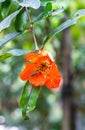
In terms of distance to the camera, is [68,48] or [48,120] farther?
[48,120]

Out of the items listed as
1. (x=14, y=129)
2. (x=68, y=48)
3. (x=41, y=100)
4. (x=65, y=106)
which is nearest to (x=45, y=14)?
(x=68, y=48)

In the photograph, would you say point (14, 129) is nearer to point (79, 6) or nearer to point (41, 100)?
point (41, 100)

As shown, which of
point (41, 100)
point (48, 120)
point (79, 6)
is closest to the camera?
point (79, 6)

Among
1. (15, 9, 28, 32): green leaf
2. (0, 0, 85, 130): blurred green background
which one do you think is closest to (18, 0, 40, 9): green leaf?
(15, 9, 28, 32): green leaf

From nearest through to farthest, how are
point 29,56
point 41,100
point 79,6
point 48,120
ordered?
point 29,56, point 79,6, point 41,100, point 48,120

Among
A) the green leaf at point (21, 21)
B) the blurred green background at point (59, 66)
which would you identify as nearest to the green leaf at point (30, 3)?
the green leaf at point (21, 21)

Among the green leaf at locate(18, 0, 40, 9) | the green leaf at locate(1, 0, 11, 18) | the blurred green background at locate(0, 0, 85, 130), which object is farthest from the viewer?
the blurred green background at locate(0, 0, 85, 130)

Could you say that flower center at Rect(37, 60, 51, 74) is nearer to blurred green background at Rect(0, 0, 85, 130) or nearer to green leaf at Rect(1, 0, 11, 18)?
green leaf at Rect(1, 0, 11, 18)
